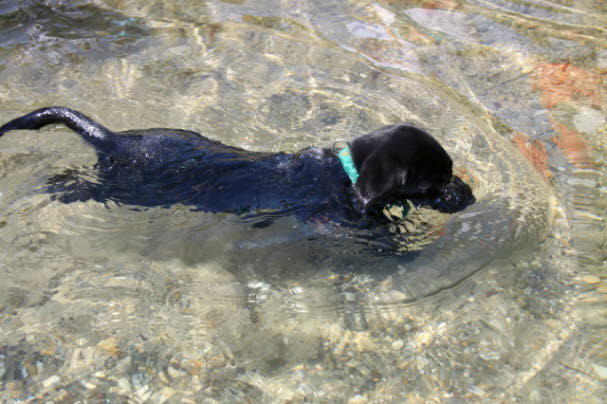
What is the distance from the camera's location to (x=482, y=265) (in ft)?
11.4

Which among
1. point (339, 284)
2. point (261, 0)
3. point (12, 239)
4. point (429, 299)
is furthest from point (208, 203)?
point (261, 0)

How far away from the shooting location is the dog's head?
327 centimetres

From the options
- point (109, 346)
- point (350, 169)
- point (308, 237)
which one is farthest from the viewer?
point (308, 237)

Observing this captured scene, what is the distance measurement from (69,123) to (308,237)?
74.2 inches

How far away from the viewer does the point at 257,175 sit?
11.7ft

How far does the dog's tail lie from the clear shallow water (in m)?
0.45

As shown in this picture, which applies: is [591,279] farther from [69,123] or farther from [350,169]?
[69,123]

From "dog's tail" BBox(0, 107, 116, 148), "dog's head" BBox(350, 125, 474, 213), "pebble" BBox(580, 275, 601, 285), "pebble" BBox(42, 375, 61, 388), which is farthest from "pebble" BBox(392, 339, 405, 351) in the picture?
"dog's tail" BBox(0, 107, 116, 148)

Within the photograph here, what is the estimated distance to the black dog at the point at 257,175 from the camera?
10.9 feet

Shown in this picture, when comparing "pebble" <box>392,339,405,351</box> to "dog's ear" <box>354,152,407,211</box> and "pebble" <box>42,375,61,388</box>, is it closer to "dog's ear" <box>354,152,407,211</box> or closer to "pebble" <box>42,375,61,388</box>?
"dog's ear" <box>354,152,407,211</box>

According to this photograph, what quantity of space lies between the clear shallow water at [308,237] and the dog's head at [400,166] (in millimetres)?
433

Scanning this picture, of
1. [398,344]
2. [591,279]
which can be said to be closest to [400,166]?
[398,344]

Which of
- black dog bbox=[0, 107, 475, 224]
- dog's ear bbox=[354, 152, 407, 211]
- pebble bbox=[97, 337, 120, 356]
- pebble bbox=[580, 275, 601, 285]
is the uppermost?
dog's ear bbox=[354, 152, 407, 211]

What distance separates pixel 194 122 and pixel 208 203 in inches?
56.3
